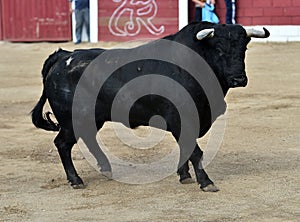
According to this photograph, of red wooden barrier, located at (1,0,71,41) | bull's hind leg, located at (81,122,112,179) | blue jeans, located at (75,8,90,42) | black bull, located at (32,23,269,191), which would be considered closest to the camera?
black bull, located at (32,23,269,191)

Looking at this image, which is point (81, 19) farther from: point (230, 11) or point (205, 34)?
point (205, 34)

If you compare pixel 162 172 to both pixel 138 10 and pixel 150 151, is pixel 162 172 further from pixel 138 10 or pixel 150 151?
pixel 138 10

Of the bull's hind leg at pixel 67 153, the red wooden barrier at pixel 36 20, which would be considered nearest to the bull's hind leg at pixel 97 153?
the bull's hind leg at pixel 67 153

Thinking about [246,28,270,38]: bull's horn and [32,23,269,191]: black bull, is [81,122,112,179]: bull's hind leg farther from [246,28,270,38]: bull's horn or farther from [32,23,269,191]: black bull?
[246,28,270,38]: bull's horn

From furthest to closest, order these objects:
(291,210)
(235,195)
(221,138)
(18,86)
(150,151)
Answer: (18,86)
(221,138)
(150,151)
(235,195)
(291,210)

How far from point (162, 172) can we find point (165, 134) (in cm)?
157

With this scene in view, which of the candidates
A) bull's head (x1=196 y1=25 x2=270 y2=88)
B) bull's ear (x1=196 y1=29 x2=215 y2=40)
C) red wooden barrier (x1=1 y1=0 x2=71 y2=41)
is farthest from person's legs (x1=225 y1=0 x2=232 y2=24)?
bull's ear (x1=196 y1=29 x2=215 y2=40)

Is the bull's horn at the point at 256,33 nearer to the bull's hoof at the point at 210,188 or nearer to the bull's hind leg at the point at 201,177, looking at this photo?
the bull's hind leg at the point at 201,177

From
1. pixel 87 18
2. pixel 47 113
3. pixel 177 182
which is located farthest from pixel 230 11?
pixel 177 182

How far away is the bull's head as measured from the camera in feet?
17.8

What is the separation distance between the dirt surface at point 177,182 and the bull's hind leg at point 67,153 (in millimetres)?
78

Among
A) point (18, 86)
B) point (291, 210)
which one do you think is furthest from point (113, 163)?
point (18, 86)

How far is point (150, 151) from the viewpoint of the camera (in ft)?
23.0

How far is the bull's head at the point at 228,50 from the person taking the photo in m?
5.41
